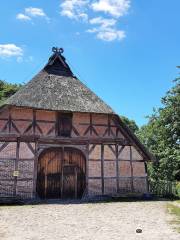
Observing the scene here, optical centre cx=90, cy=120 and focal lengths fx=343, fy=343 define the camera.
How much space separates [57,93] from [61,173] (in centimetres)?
445

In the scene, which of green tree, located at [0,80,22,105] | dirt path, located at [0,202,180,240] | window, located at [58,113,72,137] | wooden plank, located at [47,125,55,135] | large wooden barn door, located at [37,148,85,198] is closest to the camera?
dirt path, located at [0,202,180,240]

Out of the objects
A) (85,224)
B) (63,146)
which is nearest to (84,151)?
(63,146)

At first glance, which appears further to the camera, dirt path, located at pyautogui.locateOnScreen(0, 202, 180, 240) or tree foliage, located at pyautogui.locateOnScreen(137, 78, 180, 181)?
tree foliage, located at pyautogui.locateOnScreen(137, 78, 180, 181)

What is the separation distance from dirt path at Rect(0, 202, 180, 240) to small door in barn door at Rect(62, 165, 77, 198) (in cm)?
392

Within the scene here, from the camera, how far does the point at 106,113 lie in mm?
19344

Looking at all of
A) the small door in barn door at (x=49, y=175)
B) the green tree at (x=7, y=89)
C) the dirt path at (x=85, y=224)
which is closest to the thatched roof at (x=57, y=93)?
the small door in barn door at (x=49, y=175)

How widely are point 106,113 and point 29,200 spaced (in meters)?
6.33

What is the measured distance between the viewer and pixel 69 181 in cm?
1855

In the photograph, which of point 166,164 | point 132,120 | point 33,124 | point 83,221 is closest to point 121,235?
point 83,221

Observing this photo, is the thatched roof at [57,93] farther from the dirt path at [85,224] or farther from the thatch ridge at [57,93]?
the dirt path at [85,224]

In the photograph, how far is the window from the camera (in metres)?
18.6

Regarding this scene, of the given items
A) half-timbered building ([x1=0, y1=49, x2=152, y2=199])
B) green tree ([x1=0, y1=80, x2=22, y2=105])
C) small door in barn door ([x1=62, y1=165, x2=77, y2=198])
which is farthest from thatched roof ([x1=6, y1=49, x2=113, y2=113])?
green tree ([x1=0, y1=80, x2=22, y2=105])

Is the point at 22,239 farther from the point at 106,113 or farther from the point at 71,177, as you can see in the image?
the point at 106,113

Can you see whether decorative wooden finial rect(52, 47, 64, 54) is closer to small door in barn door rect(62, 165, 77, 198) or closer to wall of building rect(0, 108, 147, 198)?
wall of building rect(0, 108, 147, 198)
